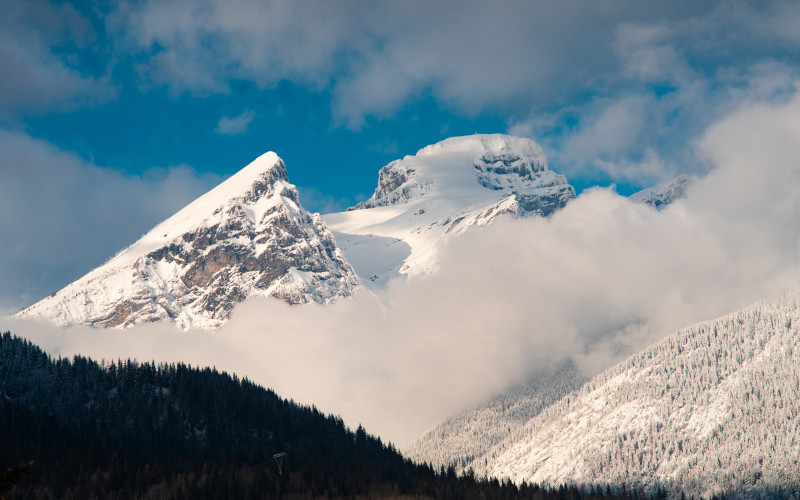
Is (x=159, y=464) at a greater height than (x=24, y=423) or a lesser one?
lesser

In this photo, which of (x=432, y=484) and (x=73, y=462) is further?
(x=432, y=484)

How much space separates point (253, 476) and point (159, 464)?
21234mm

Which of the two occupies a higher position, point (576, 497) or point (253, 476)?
point (253, 476)

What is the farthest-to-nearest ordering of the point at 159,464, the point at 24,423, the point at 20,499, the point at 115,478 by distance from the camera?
the point at 24,423 → the point at 159,464 → the point at 115,478 → the point at 20,499

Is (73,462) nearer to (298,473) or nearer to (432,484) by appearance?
(298,473)

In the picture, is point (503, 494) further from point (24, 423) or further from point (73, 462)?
point (24, 423)

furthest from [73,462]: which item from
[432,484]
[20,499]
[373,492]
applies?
[432,484]

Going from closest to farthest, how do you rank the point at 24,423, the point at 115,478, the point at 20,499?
1. the point at 20,499
2. the point at 115,478
3. the point at 24,423

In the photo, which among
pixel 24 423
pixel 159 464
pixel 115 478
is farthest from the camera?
pixel 24 423

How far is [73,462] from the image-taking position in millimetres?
173125

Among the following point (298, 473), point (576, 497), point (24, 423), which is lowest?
point (576, 497)

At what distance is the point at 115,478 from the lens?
16662 centimetres

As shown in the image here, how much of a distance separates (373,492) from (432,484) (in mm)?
18942

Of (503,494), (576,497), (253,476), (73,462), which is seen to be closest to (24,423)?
(73,462)
